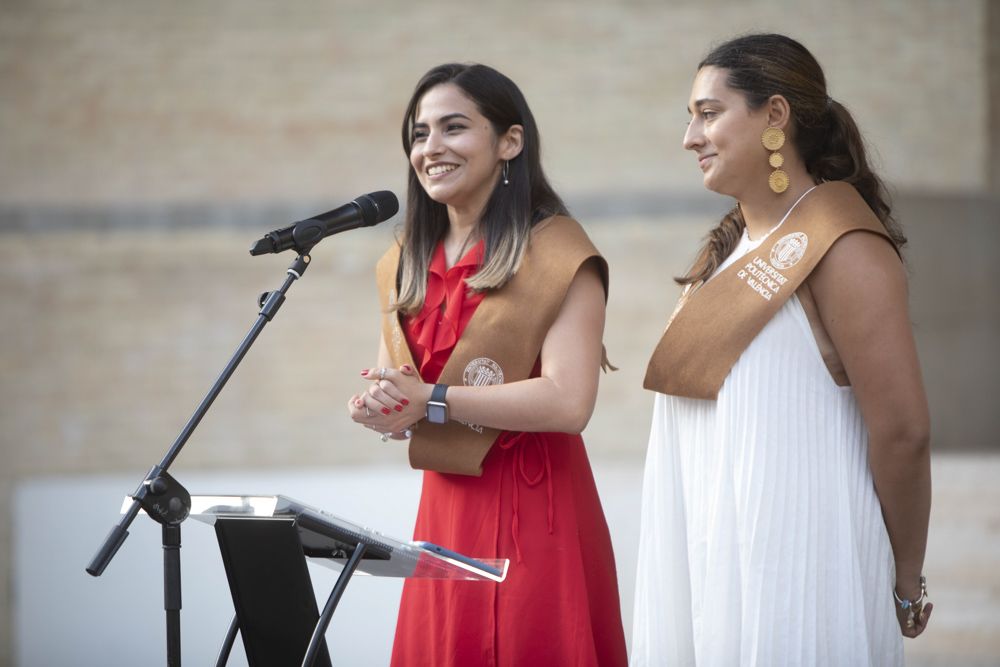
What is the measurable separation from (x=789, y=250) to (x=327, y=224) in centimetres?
91

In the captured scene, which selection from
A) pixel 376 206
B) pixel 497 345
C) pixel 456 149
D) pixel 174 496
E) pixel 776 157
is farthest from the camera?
pixel 456 149

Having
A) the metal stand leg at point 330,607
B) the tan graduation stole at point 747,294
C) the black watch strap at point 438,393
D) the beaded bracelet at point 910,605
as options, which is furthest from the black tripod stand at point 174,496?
the beaded bracelet at point 910,605

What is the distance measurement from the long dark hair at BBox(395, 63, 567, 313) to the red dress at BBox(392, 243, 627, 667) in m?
0.06

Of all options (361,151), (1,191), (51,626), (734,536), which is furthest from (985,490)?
(1,191)

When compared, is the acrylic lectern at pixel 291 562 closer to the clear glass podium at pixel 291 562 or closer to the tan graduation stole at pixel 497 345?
the clear glass podium at pixel 291 562

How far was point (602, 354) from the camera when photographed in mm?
2805

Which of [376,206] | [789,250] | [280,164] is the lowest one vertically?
[789,250]

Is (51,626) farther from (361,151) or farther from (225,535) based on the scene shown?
(225,535)

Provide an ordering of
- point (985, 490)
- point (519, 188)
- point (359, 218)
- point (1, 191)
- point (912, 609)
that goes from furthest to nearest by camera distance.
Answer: point (1, 191) → point (985, 490) → point (519, 188) → point (359, 218) → point (912, 609)

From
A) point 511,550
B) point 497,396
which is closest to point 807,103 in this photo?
point 497,396

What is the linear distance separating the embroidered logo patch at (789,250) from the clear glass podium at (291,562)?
0.77 meters

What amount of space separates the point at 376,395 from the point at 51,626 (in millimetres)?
4264

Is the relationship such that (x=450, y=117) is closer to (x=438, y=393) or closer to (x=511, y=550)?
(x=438, y=393)

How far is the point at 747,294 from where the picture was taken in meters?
2.32
